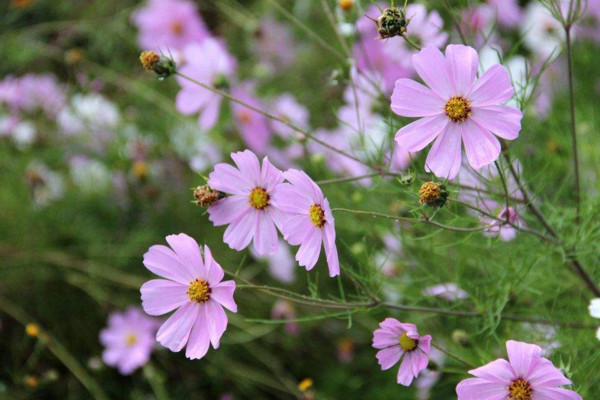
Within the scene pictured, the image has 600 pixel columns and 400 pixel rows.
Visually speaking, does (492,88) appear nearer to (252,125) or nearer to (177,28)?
(252,125)

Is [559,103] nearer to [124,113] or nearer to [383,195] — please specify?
[383,195]

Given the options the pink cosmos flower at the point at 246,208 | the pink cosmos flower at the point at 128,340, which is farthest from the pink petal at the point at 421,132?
the pink cosmos flower at the point at 128,340

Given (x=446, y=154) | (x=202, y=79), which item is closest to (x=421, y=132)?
(x=446, y=154)

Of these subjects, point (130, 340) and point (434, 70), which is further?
point (130, 340)

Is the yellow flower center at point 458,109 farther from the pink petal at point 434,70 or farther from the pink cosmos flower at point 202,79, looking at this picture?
the pink cosmos flower at point 202,79

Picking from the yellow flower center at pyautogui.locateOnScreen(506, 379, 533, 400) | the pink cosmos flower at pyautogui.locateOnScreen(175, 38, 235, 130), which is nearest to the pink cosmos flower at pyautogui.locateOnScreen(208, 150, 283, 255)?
the yellow flower center at pyautogui.locateOnScreen(506, 379, 533, 400)

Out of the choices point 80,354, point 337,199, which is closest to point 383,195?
point 337,199

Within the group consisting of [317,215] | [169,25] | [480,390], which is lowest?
[480,390]
